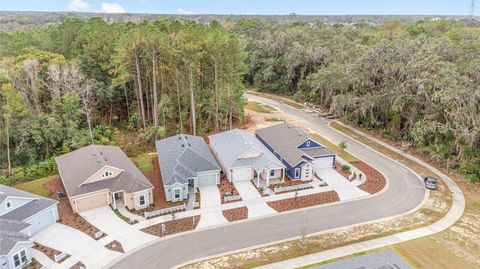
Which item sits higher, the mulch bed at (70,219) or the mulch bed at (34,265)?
the mulch bed at (70,219)

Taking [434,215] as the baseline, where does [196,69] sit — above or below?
above

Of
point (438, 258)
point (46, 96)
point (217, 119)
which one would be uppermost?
point (46, 96)

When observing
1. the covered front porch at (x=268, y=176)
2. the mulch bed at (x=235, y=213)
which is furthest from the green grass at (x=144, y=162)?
the mulch bed at (x=235, y=213)

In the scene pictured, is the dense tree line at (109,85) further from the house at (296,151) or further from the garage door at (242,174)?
the garage door at (242,174)

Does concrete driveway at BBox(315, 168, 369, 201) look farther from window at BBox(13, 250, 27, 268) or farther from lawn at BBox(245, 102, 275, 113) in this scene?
lawn at BBox(245, 102, 275, 113)

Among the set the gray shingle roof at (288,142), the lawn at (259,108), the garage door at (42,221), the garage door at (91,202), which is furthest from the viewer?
the lawn at (259,108)

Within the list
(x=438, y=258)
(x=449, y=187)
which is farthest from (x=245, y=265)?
(x=449, y=187)

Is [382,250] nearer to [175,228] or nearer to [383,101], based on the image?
[175,228]

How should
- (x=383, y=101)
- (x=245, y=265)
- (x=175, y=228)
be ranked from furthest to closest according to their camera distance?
(x=383, y=101) < (x=175, y=228) < (x=245, y=265)
